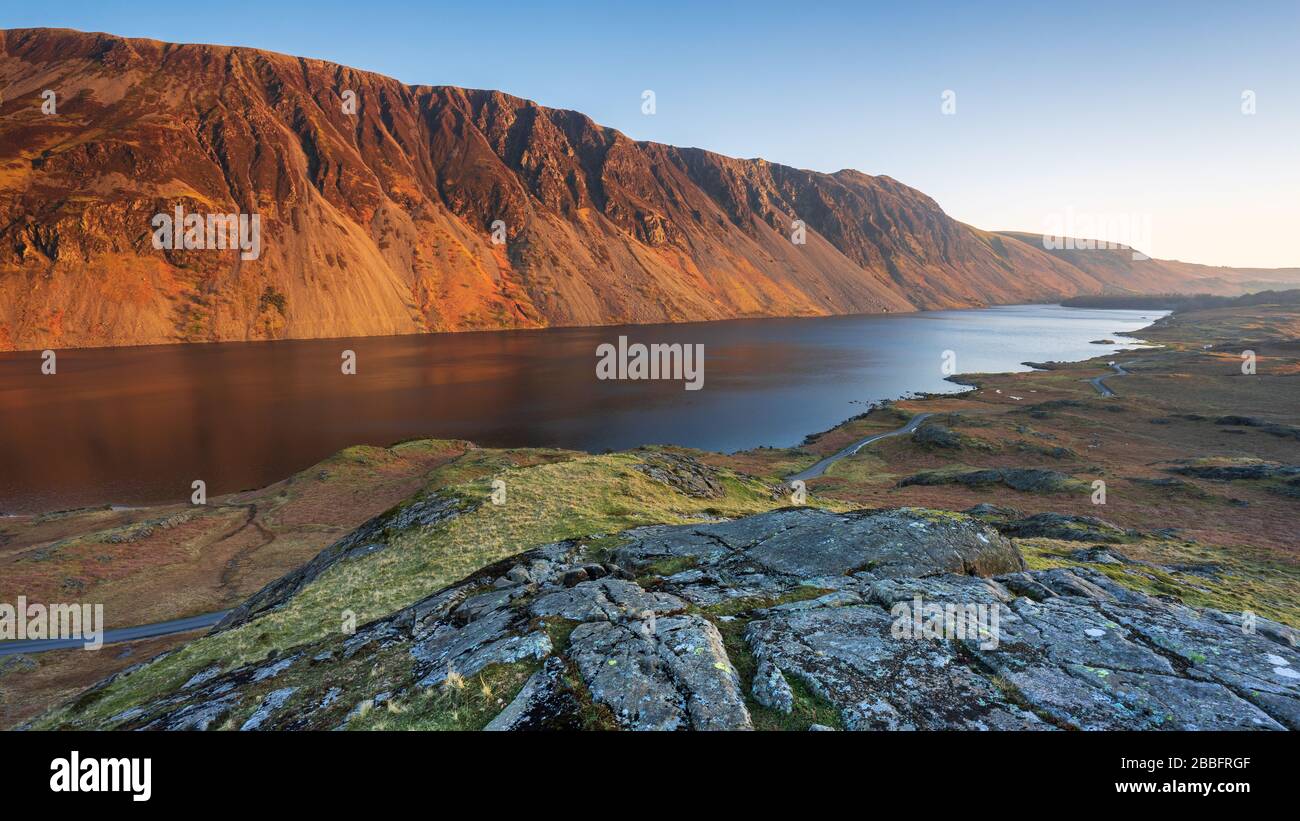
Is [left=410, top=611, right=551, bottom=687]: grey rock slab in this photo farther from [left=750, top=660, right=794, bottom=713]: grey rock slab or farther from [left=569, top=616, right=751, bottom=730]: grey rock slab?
[left=750, top=660, right=794, bottom=713]: grey rock slab

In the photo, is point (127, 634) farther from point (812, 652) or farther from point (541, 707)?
point (812, 652)

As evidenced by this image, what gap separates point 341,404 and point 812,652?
8528 centimetres

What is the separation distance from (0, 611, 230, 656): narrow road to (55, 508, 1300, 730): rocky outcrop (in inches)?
660

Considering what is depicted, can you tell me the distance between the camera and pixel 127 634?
25.5 metres

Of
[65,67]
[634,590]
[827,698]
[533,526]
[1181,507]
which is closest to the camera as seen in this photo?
[827,698]

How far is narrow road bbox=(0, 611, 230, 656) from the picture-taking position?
24406 mm

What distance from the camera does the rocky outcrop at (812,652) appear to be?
23.1ft

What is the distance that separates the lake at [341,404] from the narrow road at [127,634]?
84.2ft

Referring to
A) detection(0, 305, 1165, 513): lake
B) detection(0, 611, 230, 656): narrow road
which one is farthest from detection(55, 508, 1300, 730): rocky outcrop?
detection(0, 305, 1165, 513): lake

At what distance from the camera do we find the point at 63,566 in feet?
104

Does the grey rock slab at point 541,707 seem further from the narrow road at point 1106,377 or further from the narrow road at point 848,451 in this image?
the narrow road at point 1106,377
